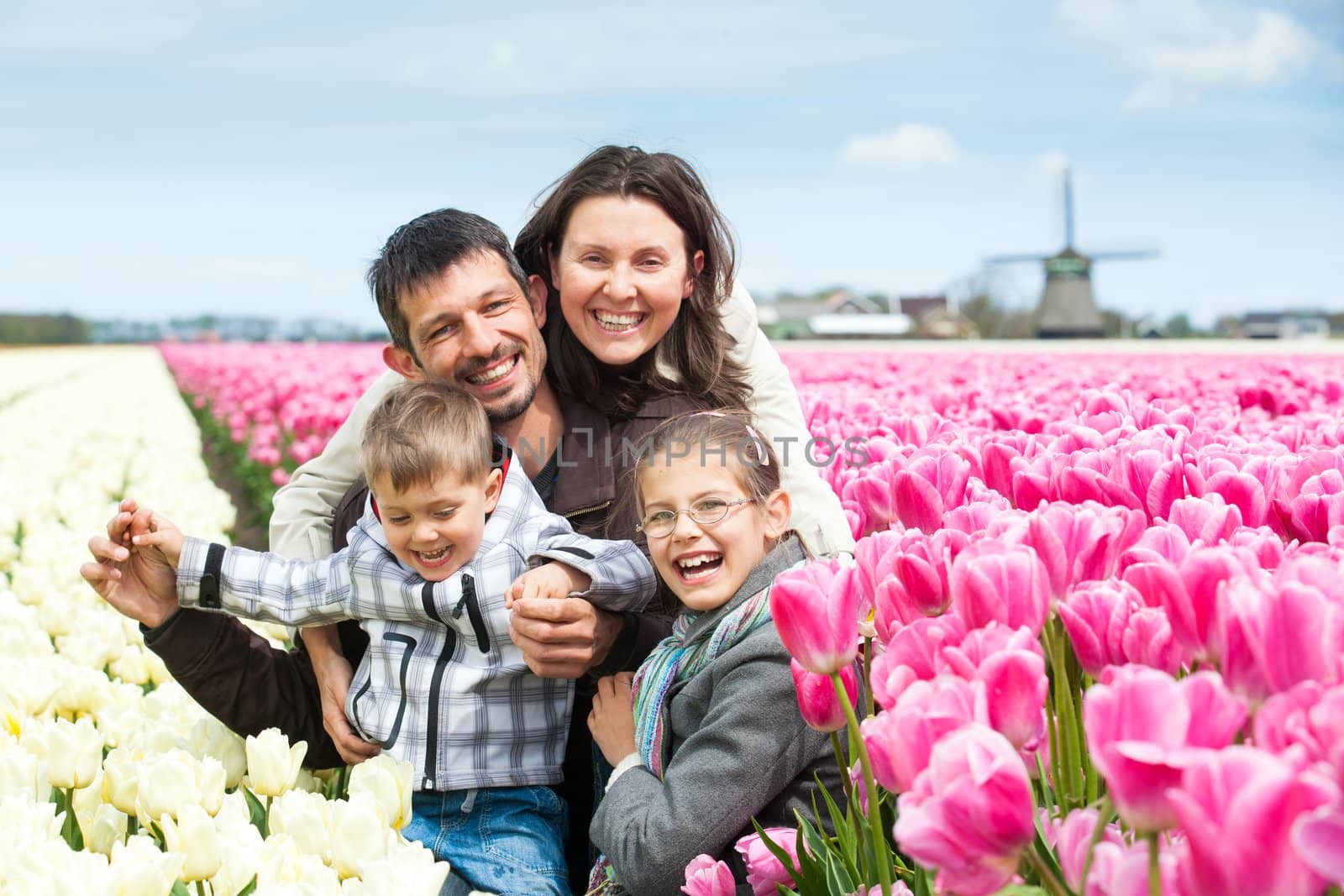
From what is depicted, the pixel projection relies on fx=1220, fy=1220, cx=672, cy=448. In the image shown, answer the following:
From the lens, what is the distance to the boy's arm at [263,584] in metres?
2.44

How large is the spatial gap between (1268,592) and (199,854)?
4.31 feet

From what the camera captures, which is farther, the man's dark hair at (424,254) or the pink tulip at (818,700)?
the man's dark hair at (424,254)

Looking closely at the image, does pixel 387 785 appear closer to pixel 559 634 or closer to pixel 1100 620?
pixel 559 634

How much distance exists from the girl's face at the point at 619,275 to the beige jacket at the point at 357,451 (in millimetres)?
337

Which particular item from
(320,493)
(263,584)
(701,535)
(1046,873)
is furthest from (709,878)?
(320,493)

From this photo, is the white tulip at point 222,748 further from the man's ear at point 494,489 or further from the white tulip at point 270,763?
the man's ear at point 494,489

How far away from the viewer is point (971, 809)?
84cm

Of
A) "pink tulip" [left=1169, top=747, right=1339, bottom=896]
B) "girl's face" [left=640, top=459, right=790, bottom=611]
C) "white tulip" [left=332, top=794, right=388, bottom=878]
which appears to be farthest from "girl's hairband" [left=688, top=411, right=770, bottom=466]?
"pink tulip" [left=1169, top=747, right=1339, bottom=896]

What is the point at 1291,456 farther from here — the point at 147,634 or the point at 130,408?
the point at 130,408

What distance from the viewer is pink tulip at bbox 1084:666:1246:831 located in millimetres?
807

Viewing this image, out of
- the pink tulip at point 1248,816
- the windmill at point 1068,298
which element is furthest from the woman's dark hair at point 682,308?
the windmill at point 1068,298

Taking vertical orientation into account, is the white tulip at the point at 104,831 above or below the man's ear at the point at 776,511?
below

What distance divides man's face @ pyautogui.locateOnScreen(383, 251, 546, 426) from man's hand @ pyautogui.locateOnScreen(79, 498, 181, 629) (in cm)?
69

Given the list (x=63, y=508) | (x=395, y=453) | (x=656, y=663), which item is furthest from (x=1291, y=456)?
(x=63, y=508)
